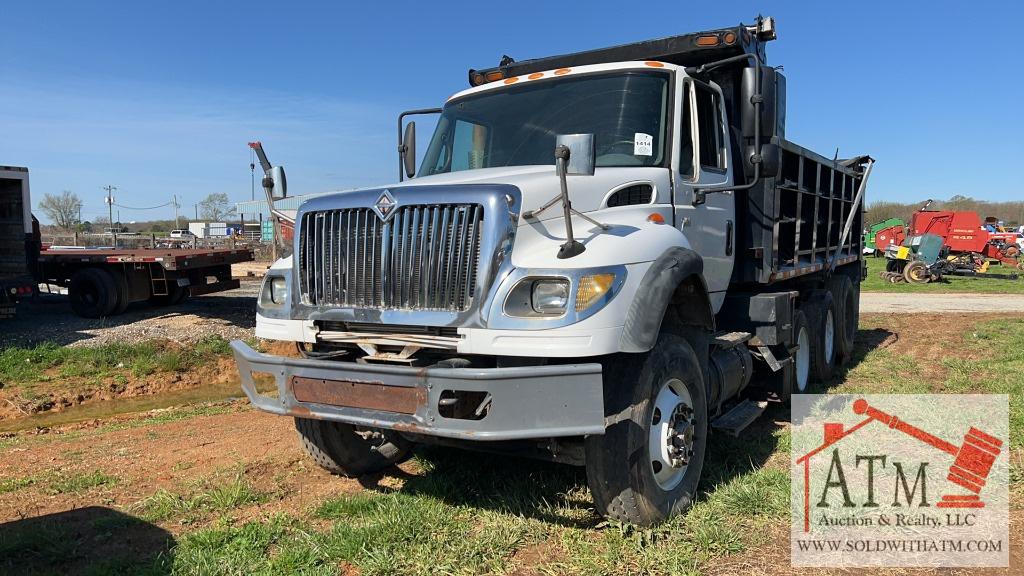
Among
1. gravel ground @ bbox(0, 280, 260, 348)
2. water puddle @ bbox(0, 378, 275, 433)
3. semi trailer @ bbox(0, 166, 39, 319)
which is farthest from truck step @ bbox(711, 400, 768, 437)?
semi trailer @ bbox(0, 166, 39, 319)

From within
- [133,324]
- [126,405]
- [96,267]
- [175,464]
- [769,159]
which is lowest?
[126,405]

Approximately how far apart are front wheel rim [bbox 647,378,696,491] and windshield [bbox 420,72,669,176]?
1.48 m

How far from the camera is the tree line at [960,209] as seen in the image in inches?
2418

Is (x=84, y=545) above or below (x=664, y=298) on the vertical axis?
below

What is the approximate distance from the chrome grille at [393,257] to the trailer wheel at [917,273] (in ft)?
81.9

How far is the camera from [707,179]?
5.06 metres

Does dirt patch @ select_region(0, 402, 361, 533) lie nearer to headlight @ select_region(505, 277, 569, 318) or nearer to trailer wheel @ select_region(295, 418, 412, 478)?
trailer wheel @ select_region(295, 418, 412, 478)

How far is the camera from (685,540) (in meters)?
3.70

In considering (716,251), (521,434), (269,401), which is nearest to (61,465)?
A: (269,401)

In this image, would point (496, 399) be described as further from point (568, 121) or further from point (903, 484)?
point (903, 484)

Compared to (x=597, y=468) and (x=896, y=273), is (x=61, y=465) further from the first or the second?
(x=896, y=273)

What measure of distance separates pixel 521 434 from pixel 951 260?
2731 cm

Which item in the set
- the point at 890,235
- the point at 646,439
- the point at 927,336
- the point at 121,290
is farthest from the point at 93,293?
the point at 890,235

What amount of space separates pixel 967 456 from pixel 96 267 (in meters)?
14.4
